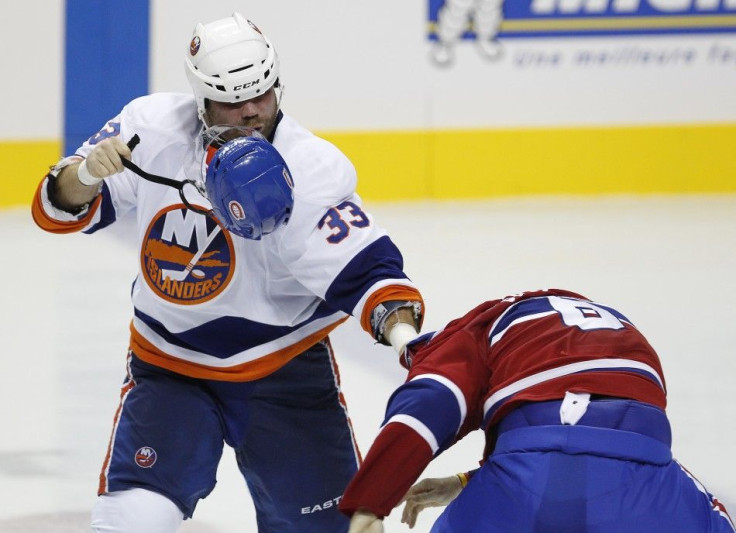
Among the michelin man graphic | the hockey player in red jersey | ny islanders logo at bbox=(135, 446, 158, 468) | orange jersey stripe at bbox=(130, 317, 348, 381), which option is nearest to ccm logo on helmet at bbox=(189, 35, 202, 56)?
orange jersey stripe at bbox=(130, 317, 348, 381)

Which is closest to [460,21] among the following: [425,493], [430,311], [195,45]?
[430,311]

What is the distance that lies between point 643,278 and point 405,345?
408cm

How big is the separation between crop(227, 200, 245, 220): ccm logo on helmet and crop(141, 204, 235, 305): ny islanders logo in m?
0.29

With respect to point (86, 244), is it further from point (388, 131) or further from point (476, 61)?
point (476, 61)

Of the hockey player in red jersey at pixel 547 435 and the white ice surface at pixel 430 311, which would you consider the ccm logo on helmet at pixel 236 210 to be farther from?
the white ice surface at pixel 430 311

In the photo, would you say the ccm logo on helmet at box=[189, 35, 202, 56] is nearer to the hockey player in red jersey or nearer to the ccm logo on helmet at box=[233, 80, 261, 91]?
the ccm logo on helmet at box=[233, 80, 261, 91]

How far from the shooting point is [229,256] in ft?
9.28

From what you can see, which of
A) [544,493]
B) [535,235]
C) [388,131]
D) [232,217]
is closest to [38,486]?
[232,217]

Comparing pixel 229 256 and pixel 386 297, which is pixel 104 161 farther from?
pixel 386 297

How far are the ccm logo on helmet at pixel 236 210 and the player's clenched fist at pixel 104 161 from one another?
29cm

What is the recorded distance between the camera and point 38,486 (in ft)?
12.7

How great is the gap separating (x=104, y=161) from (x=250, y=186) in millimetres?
362

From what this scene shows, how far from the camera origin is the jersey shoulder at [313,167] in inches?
110

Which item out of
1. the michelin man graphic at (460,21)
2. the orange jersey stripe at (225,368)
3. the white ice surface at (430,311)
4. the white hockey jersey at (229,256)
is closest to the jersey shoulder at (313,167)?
the white hockey jersey at (229,256)
